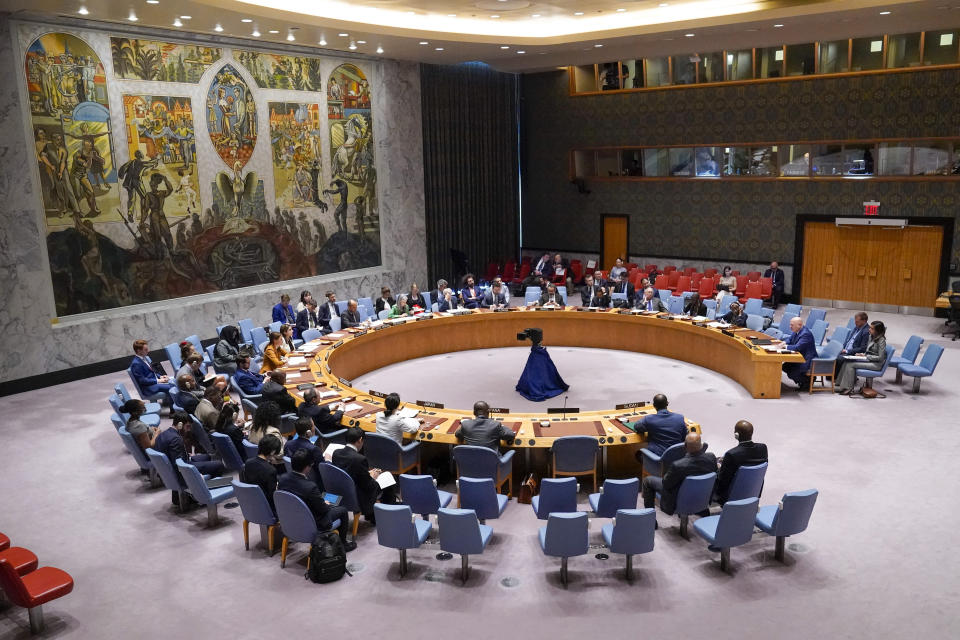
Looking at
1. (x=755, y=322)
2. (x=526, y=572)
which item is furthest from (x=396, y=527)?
(x=755, y=322)

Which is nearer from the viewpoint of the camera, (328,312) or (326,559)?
(326,559)

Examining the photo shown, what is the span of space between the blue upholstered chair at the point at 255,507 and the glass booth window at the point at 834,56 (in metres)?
15.4

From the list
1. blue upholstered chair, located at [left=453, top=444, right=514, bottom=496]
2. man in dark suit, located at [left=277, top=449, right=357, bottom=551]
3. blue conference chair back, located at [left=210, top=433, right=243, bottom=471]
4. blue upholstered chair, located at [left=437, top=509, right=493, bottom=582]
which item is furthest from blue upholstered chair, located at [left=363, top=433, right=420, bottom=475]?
blue upholstered chair, located at [left=437, top=509, right=493, bottom=582]

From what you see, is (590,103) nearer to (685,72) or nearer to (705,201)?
(685,72)


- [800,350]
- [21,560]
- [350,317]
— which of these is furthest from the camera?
[350,317]

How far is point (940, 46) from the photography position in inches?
607

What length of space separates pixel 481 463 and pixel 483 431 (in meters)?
0.33

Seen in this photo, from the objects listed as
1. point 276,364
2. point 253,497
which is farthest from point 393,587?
point 276,364

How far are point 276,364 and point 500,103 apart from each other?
12.3m

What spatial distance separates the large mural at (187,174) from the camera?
40.5 feet

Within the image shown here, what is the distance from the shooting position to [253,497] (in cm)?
656

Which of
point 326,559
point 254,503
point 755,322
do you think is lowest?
point 326,559

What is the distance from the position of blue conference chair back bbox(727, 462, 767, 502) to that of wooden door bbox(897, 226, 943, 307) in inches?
465

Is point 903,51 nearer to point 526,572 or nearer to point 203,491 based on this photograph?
point 526,572
